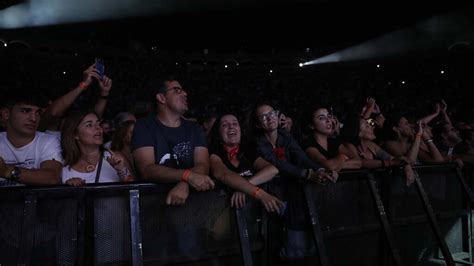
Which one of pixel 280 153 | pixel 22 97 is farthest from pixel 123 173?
pixel 280 153

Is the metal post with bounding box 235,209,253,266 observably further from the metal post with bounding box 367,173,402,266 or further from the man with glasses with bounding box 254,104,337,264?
the metal post with bounding box 367,173,402,266

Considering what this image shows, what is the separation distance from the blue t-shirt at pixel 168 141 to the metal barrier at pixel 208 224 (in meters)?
0.38

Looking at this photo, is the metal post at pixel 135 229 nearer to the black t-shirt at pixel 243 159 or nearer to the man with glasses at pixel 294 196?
the black t-shirt at pixel 243 159

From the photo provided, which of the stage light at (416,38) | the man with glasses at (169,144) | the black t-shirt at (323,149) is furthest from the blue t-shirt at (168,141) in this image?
the stage light at (416,38)

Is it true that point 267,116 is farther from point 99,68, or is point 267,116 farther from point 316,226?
point 99,68

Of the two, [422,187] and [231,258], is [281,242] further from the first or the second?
[422,187]

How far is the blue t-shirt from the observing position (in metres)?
2.93

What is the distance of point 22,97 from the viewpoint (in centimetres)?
302

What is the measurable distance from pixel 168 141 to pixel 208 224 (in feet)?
2.34

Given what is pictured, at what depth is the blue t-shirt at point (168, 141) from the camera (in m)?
2.93

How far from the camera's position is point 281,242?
307cm

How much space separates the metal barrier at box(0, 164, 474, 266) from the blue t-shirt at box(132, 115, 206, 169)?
0.38m

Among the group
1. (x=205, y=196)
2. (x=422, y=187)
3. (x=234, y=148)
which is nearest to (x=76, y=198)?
(x=205, y=196)

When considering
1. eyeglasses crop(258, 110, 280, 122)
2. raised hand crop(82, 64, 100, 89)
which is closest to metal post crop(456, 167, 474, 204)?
eyeglasses crop(258, 110, 280, 122)
